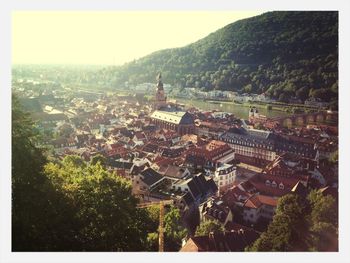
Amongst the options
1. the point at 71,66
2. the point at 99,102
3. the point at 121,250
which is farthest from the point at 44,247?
the point at 71,66

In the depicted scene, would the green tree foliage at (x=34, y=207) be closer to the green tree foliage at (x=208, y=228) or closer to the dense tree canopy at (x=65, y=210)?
the dense tree canopy at (x=65, y=210)

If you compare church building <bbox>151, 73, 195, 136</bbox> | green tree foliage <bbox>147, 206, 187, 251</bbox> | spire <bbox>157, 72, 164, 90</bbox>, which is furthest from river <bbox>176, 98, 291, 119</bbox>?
green tree foliage <bbox>147, 206, 187, 251</bbox>

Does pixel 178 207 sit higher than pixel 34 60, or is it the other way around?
pixel 34 60

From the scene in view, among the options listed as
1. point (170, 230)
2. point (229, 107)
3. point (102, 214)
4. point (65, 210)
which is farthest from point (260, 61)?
point (65, 210)

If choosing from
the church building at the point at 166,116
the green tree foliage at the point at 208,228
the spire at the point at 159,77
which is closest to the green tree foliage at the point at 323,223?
the green tree foliage at the point at 208,228

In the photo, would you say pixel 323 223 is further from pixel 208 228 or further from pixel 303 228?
pixel 208 228

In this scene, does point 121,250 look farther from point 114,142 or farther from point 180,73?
point 180,73
